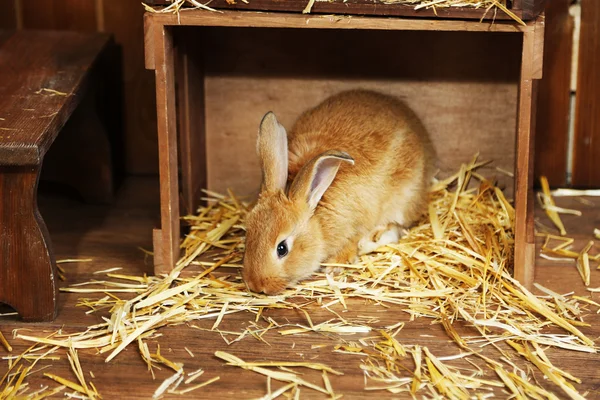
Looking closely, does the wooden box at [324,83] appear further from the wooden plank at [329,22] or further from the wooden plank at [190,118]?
the wooden plank at [329,22]

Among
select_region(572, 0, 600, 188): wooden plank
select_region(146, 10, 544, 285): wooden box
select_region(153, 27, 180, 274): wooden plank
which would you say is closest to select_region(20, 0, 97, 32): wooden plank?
select_region(146, 10, 544, 285): wooden box

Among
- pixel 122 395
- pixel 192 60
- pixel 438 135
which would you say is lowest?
pixel 122 395

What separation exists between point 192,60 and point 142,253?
83 centimetres

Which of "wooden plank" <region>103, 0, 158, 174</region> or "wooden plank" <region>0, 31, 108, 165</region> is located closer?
"wooden plank" <region>0, 31, 108, 165</region>

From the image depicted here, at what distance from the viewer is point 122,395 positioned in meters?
2.52

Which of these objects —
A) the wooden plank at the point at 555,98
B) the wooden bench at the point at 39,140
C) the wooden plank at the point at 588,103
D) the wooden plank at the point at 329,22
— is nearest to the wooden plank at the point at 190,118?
the wooden bench at the point at 39,140

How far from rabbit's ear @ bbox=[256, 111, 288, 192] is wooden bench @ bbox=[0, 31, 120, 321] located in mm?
713

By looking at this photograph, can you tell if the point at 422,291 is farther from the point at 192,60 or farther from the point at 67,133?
the point at 67,133

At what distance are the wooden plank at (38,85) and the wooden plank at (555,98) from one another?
77.5 inches

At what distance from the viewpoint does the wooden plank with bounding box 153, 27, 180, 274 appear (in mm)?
3109

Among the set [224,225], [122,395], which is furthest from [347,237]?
[122,395]

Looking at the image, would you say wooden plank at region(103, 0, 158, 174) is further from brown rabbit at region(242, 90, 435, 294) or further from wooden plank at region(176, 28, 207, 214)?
brown rabbit at region(242, 90, 435, 294)

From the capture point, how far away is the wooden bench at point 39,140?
112 inches

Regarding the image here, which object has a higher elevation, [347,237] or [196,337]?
[347,237]
